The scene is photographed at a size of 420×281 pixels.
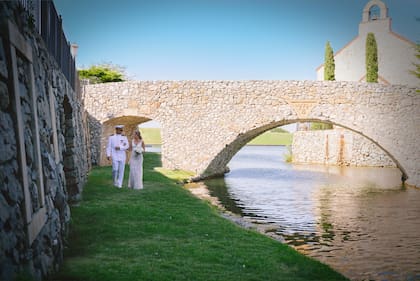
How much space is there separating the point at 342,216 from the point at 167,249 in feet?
19.7

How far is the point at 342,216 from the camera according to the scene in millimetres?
10664

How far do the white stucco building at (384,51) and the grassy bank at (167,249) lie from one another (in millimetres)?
27746

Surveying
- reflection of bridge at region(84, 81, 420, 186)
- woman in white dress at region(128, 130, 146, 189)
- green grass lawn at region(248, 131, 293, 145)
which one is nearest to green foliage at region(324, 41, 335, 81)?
reflection of bridge at region(84, 81, 420, 186)

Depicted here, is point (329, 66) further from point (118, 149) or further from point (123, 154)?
point (118, 149)

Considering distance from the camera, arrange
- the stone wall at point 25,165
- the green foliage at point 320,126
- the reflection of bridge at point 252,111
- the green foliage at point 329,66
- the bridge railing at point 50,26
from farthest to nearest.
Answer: the green foliage at point 320,126
the green foliage at point 329,66
the reflection of bridge at point 252,111
the bridge railing at point 50,26
the stone wall at point 25,165

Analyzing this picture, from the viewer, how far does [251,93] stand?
16.7 meters

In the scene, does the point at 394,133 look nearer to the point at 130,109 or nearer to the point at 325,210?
the point at 325,210

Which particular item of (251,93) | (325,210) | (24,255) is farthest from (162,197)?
(251,93)

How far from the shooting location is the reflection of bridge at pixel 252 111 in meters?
16.6

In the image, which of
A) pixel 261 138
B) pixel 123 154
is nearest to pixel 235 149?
pixel 123 154

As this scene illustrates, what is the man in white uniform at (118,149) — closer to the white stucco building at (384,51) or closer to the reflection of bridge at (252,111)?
the reflection of bridge at (252,111)

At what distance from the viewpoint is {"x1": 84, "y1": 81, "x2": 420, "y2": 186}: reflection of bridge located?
54.3ft

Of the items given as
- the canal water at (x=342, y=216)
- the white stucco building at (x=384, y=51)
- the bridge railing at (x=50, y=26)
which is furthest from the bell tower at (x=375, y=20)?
the bridge railing at (x=50, y=26)

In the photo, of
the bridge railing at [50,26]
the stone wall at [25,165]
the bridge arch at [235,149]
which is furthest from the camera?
the bridge arch at [235,149]
